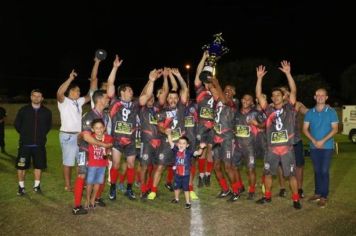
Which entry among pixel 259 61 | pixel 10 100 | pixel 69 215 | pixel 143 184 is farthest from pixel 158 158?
pixel 259 61

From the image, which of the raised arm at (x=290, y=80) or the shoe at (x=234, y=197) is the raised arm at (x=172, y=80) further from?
the shoe at (x=234, y=197)

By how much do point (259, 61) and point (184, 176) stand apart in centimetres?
5067

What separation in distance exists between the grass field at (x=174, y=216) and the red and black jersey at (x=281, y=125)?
1179mm

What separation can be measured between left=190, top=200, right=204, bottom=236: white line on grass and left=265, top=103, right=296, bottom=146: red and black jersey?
1.74 metres

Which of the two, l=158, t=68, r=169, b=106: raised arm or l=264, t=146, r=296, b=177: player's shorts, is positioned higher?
l=158, t=68, r=169, b=106: raised arm

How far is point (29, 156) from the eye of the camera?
29.3 ft

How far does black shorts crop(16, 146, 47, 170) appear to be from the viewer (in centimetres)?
884

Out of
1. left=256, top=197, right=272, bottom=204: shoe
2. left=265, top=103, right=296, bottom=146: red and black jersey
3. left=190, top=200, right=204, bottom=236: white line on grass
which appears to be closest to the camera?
left=190, top=200, right=204, bottom=236: white line on grass

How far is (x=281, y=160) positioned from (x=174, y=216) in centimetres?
217

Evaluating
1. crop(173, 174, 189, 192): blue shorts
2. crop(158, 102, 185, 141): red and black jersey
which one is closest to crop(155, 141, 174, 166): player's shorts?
crop(158, 102, 185, 141): red and black jersey

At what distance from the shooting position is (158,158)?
28.1ft

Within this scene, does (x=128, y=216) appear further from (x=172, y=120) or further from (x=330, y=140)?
(x=330, y=140)

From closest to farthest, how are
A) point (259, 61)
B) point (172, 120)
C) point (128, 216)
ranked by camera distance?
point (128, 216) → point (172, 120) → point (259, 61)

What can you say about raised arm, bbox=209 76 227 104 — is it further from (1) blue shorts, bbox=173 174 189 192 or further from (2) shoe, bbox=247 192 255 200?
(2) shoe, bbox=247 192 255 200
